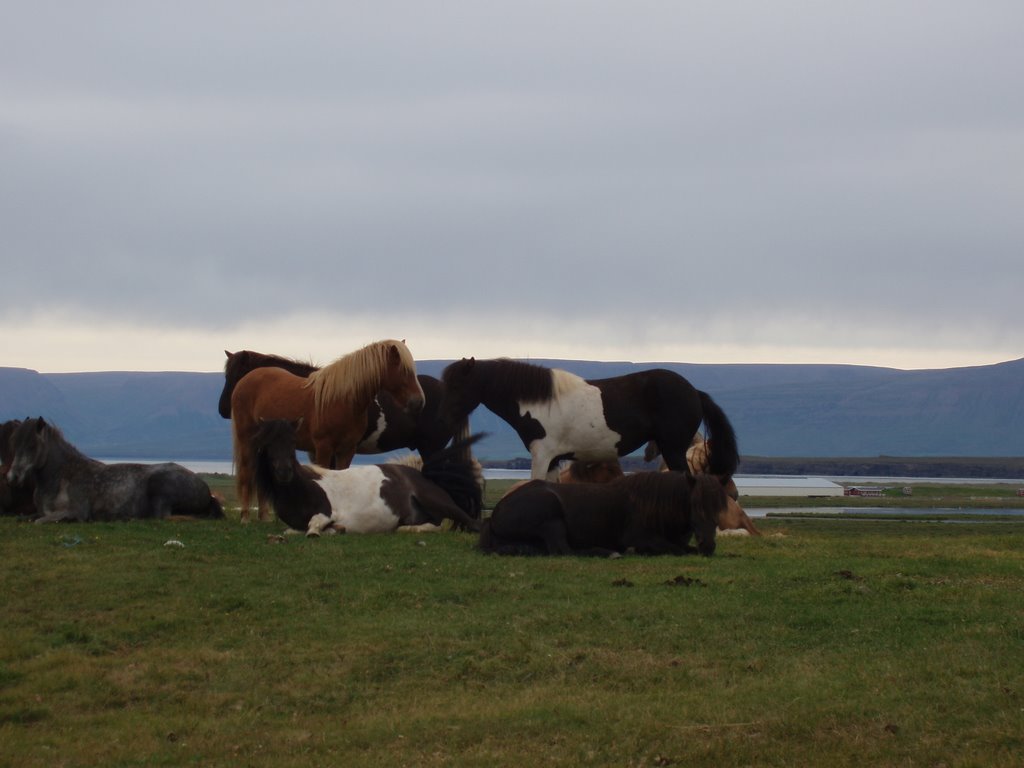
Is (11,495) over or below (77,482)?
below

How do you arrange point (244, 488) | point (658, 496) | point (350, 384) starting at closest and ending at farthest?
1. point (658, 496)
2. point (350, 384)
3. point (244, 488)

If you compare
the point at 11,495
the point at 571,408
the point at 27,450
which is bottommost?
the point at 11,495

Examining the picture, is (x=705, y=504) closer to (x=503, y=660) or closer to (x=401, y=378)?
(x=503, y=660)

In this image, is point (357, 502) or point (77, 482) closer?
point (357, 502)

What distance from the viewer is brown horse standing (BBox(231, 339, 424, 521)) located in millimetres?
16203

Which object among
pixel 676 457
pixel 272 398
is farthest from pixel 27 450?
pixel 676 457

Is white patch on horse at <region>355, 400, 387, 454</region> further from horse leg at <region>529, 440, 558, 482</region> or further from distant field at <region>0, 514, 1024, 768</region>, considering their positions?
distant field at <region>0, 514, 1024, 768</region>

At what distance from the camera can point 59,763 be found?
251 inches

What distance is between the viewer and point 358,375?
A: 16.2 meters

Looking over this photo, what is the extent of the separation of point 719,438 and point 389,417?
186 inches

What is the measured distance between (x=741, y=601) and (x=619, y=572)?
5.71ft

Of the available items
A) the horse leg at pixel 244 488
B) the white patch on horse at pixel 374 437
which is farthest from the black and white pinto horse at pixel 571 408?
the horse leg at pixel 244 488

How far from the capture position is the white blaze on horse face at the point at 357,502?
572 inches

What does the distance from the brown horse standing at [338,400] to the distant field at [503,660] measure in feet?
13.7
